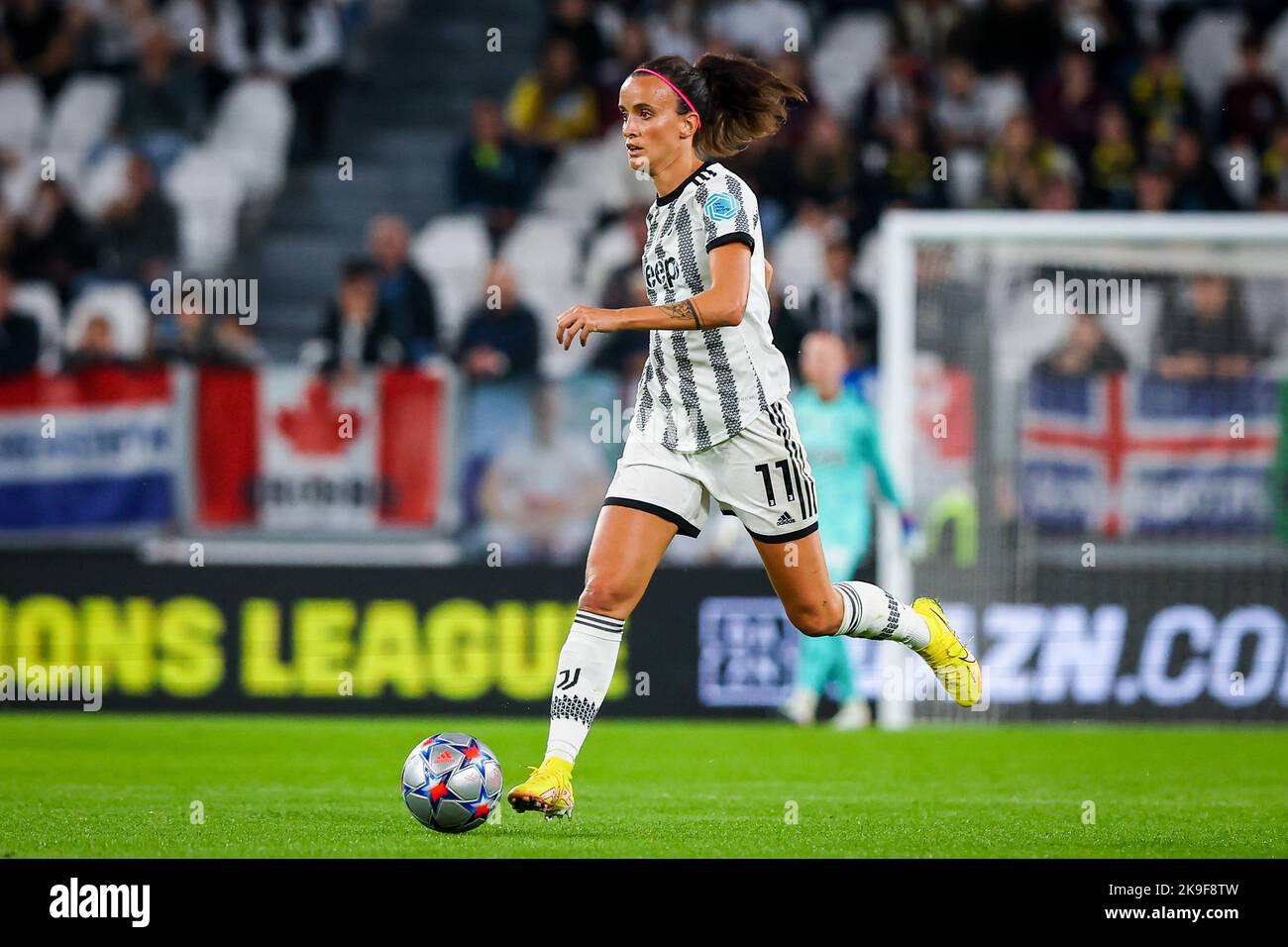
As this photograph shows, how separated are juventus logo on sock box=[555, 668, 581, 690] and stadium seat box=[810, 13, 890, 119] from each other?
10761 mm

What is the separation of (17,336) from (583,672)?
27.3 feet

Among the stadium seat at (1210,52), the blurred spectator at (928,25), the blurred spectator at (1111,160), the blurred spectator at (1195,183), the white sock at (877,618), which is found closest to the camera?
the white sock at (877,618)

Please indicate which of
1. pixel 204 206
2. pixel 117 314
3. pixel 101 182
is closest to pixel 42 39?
pixel 101 182

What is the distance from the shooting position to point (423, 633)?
12.7m

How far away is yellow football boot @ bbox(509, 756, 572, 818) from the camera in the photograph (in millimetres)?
6258

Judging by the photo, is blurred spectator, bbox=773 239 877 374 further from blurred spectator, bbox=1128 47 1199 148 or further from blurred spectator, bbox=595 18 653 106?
blurred spectator, bbox=1128 47 1199 148

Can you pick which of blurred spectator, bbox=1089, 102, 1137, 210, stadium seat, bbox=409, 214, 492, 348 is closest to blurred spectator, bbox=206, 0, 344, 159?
stadium seat, bbox=409, 214, 492, 348

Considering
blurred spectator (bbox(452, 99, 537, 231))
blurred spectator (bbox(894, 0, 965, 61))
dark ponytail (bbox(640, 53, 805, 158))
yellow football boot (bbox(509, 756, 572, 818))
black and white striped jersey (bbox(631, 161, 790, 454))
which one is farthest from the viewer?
blurred spectator (bbox(894, 0, 965, 61))

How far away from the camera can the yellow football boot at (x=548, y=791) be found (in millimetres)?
6258

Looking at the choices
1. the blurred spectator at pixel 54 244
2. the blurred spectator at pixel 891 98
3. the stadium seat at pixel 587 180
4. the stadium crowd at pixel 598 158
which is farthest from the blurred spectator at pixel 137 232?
the blurred spectator at pixel 891 98

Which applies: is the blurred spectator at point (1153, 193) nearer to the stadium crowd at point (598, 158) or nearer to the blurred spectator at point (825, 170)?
the stadium crowd at point (598, 158)

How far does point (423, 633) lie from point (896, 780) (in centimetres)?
459

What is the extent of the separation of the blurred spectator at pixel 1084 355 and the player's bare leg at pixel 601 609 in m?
6.82

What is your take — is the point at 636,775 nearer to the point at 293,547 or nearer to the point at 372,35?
the point at 293,547
